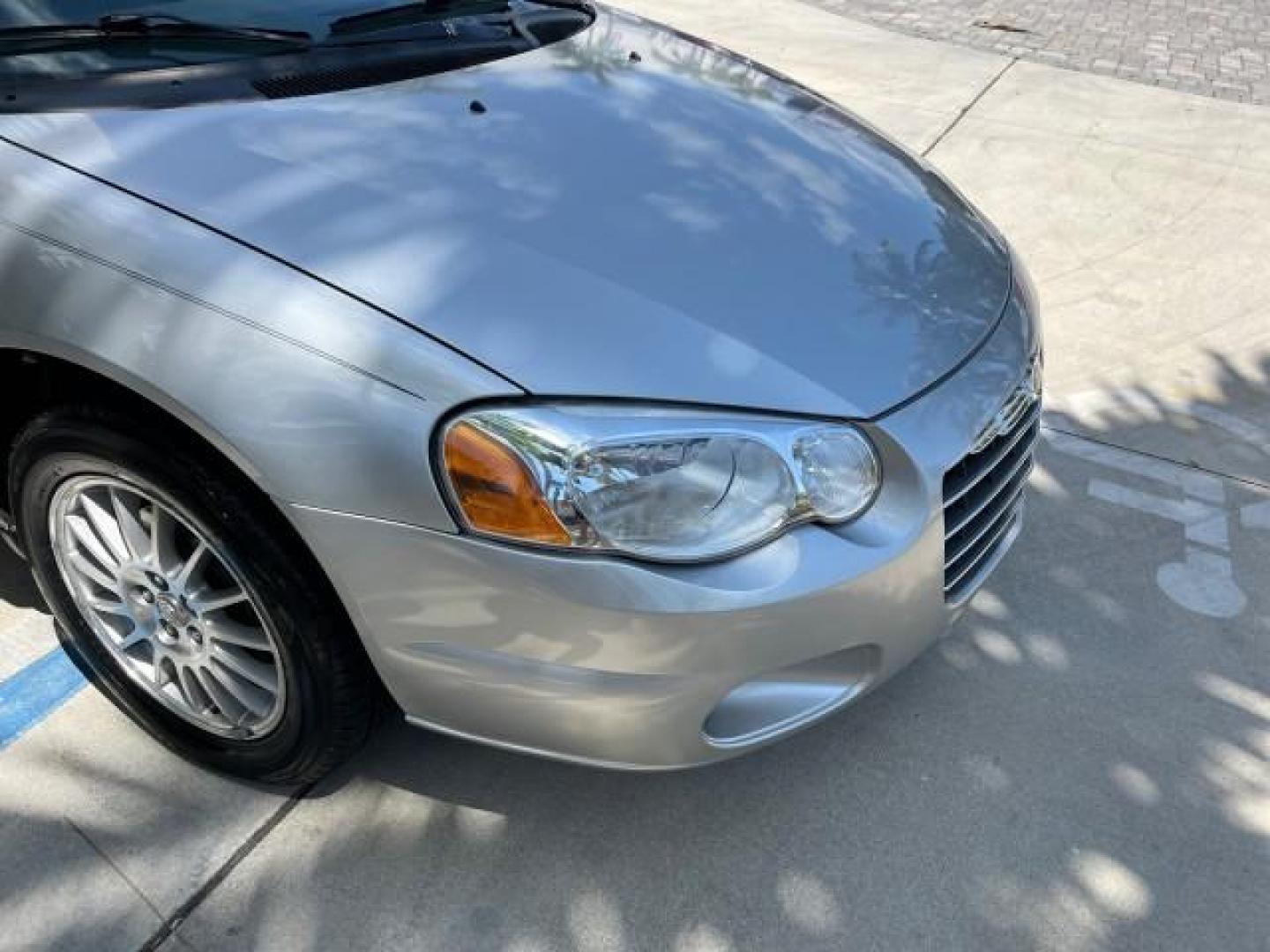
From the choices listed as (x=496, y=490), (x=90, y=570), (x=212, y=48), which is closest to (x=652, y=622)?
(x=496, y=490)

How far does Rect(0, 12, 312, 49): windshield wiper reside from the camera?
85.0 inches

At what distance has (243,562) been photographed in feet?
6.19

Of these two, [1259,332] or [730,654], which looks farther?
[1259,332]

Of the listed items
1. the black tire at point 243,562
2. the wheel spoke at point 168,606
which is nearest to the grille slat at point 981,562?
the black tire at point 243,562

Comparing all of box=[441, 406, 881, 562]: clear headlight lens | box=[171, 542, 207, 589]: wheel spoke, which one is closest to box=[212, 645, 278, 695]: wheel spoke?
box=[171, 542, 207, 589]: wheel spoke

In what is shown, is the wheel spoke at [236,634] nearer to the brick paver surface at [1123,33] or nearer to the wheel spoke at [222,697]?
the wheel spoke at [222,697]

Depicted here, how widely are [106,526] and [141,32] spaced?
0.98 m

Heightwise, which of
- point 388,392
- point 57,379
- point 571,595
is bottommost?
point 571,595

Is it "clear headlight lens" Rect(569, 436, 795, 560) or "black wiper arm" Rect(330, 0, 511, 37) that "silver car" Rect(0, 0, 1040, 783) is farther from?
"black wiper arm" Rect(330, 0, 511, 37)

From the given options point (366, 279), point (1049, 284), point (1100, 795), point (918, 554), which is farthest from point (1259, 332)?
point (366, 279)

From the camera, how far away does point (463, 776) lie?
232 cm

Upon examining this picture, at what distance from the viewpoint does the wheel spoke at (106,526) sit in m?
2.13

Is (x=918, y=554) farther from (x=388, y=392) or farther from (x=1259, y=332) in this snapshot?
(x=1259, y=332)

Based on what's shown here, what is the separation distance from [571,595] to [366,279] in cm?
59
